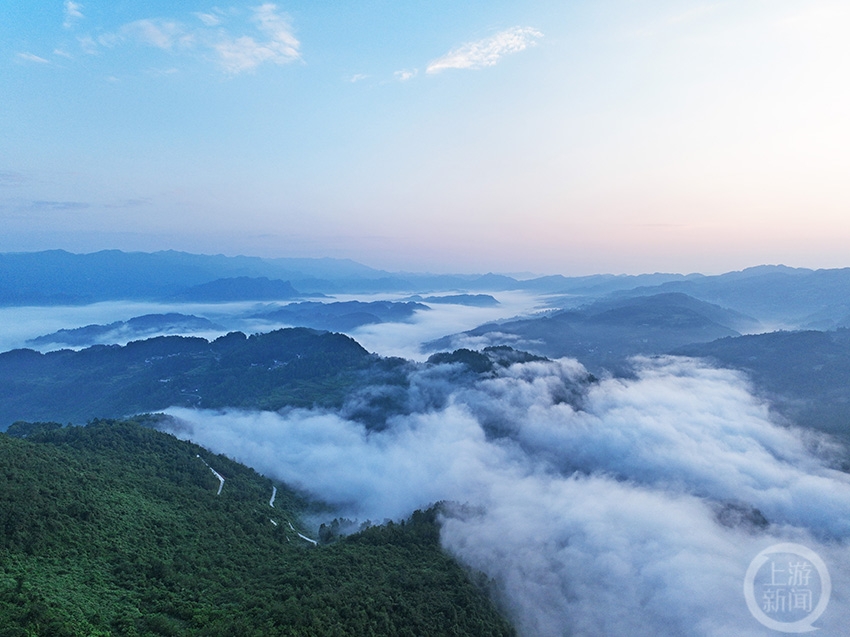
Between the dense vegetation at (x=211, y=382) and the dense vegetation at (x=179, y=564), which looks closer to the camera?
the dense vegetation at (x=179, y=564)

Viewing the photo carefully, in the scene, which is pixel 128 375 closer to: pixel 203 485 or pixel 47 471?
pixel 203 485

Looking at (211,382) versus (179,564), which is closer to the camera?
(179,564)

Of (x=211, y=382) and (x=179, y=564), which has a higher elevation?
(x=179, y=564)

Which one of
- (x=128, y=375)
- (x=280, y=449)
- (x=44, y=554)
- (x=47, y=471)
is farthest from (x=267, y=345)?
(x=44, y=554)
